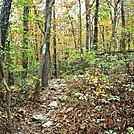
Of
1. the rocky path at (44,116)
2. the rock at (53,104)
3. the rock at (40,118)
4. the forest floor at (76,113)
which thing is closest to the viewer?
the forest floor at (76,113)

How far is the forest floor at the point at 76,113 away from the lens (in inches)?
218

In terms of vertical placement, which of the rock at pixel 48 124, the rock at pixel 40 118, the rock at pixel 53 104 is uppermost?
the rock at pixel 53 104

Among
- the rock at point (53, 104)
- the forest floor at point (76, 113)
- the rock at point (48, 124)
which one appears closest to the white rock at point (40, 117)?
the forest floor at point (76, 113)

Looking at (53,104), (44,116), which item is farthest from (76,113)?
(53,104)

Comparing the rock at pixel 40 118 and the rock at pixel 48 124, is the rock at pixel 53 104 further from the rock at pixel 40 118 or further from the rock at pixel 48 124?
the rock at pixel 48 124

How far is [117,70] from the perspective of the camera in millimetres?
9398

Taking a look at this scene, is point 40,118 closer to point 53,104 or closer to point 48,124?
point 48,124

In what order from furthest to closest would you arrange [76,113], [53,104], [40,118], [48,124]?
[53,104], [40,118], [76,113], [48,124]

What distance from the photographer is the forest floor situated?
5527 millimetres

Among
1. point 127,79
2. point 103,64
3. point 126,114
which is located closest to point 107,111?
point 126,114

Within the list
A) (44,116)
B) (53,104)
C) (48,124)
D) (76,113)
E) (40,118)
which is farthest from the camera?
(53,104)

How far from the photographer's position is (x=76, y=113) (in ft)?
21.3

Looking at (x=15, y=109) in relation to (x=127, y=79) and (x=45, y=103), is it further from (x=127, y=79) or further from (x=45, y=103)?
(x=127, y=79)

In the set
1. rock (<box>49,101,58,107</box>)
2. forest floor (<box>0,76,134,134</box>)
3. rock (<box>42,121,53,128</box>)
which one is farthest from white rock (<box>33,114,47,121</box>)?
rock (<box>49,101,58,107</box>)
